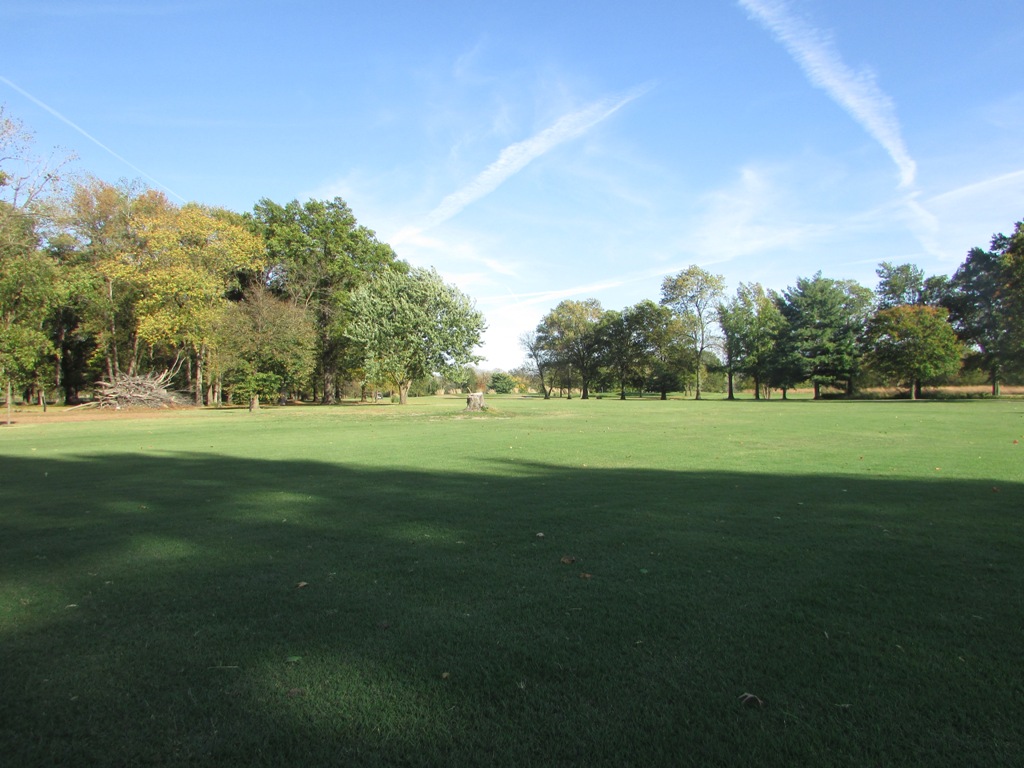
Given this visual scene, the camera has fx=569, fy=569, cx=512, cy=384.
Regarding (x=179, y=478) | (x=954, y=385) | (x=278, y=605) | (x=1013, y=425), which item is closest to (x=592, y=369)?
(x=954, y=385)

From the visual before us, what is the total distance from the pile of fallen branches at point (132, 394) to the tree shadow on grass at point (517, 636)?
132ft

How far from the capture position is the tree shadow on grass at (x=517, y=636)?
272cm

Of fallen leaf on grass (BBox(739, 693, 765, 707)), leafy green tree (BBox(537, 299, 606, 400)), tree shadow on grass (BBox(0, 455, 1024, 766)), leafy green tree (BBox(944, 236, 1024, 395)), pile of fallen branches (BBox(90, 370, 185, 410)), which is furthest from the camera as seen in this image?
leafy green tree (BBox(537, 299, 606, 400))

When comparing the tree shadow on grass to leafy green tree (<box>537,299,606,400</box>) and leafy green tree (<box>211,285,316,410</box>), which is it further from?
leafy green tree (<box>537,299,606,400</box>)

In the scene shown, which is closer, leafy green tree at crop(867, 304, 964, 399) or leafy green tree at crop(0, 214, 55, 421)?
leafy green tree at crop(0, 214, 55, 421)

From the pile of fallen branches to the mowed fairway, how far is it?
38.2 metres

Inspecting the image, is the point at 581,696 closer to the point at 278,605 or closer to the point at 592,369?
the point at 278,605

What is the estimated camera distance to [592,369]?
84062 millimetres

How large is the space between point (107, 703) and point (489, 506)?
5.12 meters

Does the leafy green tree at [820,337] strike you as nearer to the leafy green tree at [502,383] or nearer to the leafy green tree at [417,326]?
the leafy green tree at [417,326]

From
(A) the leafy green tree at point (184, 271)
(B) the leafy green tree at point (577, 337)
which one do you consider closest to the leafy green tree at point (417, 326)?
(A) the leafy green tree at point (184, 271)

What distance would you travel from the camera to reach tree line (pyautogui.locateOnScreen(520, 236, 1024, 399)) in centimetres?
5278

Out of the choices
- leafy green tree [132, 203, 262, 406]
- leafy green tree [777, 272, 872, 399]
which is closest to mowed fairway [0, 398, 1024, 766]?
leafy green tree [132, 203, 262, 406]

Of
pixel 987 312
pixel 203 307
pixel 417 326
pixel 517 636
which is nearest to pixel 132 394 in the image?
pixel 203 307
